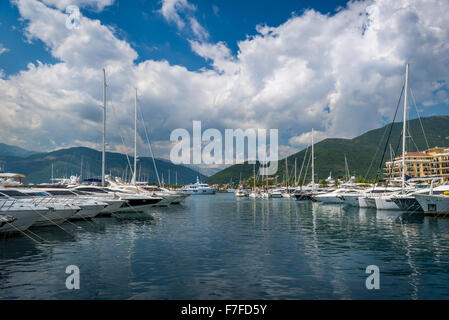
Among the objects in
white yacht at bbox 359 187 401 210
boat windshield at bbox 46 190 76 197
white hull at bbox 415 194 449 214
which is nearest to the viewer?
boat windshield at bbox 46 190 76 197

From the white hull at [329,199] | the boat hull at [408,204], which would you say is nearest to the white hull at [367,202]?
the boat hull at [408,204]

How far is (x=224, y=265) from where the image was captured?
15.0m

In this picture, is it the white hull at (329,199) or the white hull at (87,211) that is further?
the white hull at (329,199)

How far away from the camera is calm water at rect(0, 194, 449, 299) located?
36.6 feet

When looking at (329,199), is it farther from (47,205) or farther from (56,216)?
(47,205)

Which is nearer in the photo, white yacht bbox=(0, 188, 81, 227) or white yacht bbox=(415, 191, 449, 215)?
white yacht bbox=(0, 188, 81, 227)

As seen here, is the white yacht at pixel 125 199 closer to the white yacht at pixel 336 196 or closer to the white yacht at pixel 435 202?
the white yacht at pixel 435 202

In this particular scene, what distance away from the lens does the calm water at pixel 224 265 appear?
36.6ft

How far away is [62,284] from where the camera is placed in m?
11.9

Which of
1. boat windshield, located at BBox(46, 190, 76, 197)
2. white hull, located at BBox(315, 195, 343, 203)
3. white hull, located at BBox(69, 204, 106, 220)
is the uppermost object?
boat windshield, located at BBox(46, 190, 76, 197)

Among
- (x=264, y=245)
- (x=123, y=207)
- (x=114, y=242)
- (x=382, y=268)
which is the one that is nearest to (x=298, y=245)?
(x=264, y=245)

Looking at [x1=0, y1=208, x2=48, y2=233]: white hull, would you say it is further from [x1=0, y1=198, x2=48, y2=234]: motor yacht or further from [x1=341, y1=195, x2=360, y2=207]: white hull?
[x1=341, y1=195, x2=360, y2=207]: white hull

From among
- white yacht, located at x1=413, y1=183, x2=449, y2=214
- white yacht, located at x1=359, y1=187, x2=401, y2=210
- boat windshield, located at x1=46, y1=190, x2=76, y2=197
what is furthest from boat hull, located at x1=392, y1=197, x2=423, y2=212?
boat windshield, located at x1=46, y1=190, x2=76, y2=197

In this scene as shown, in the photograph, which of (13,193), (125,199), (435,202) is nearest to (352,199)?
(435,202)
